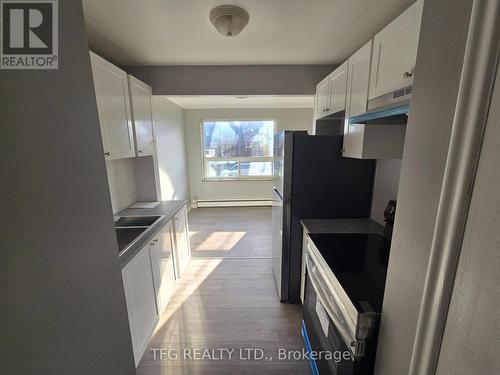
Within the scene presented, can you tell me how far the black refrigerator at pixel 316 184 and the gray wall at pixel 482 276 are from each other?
1.48m

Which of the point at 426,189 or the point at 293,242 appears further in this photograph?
the point at 293,242

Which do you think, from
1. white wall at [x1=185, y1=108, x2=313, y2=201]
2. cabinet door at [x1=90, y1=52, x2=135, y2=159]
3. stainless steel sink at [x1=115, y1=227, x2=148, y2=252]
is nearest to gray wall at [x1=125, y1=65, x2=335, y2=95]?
cabinet door at [x1=90, y1=52, x2=135, y2=159]

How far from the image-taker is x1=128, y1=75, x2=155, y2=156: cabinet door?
205 centimetres

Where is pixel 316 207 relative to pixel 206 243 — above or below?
above

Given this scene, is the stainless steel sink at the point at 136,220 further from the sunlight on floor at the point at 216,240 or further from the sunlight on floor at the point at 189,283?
the sunlight on floor at the point at 216,240

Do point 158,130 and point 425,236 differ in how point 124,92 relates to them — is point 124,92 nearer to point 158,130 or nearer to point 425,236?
point 158,130

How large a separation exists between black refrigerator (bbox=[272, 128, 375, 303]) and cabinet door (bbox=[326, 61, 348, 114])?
11.0 inches

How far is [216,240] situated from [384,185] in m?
2.67

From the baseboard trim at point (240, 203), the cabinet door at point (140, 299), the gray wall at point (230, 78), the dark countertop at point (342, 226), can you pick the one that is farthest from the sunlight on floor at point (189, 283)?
the baseboard trim at point (240, 203)

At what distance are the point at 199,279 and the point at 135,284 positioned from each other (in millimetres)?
1150

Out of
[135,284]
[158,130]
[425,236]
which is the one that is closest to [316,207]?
[425,236]

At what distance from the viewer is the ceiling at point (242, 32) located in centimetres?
134

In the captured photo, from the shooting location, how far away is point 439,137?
1.57ft

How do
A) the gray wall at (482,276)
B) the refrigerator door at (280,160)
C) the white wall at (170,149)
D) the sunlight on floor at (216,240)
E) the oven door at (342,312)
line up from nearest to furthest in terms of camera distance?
the gray wall at (482,276), the oven door at (342,312), the refrigerator door at (280,160), the white wall at (170,149), the sunlight on floor at (216,240)
